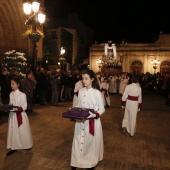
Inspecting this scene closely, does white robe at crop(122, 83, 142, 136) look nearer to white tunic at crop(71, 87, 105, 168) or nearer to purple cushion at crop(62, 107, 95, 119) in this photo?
white tunic at crop(71, 87, 105, 168)

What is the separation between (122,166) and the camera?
5.53m

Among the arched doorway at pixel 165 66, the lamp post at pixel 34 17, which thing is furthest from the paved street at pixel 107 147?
the arched doorway at pixel 165 66

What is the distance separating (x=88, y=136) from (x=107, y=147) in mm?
2358

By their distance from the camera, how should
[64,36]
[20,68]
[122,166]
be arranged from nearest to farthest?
1. [122,166]
2. [20,68]
3. [64,36]

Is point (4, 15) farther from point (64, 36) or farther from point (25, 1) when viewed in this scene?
point (64, 36)

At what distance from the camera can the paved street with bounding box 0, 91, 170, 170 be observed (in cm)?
556

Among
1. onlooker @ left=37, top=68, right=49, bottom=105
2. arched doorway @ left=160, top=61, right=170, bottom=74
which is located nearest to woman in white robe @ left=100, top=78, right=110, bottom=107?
onlooker @ left=37, top=68, right=49, bottom=105

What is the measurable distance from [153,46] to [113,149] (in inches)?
1664

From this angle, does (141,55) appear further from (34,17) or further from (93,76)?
(93,76)

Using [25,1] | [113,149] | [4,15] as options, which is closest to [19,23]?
[4,15]

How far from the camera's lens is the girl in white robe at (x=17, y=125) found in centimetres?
591

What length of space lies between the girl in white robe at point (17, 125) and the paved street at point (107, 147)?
261mm

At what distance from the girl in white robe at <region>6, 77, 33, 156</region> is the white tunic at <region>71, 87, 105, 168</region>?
1712 millimetres

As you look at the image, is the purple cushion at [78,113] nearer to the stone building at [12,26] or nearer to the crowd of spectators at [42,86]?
the crowd of spectators at [42,86]
